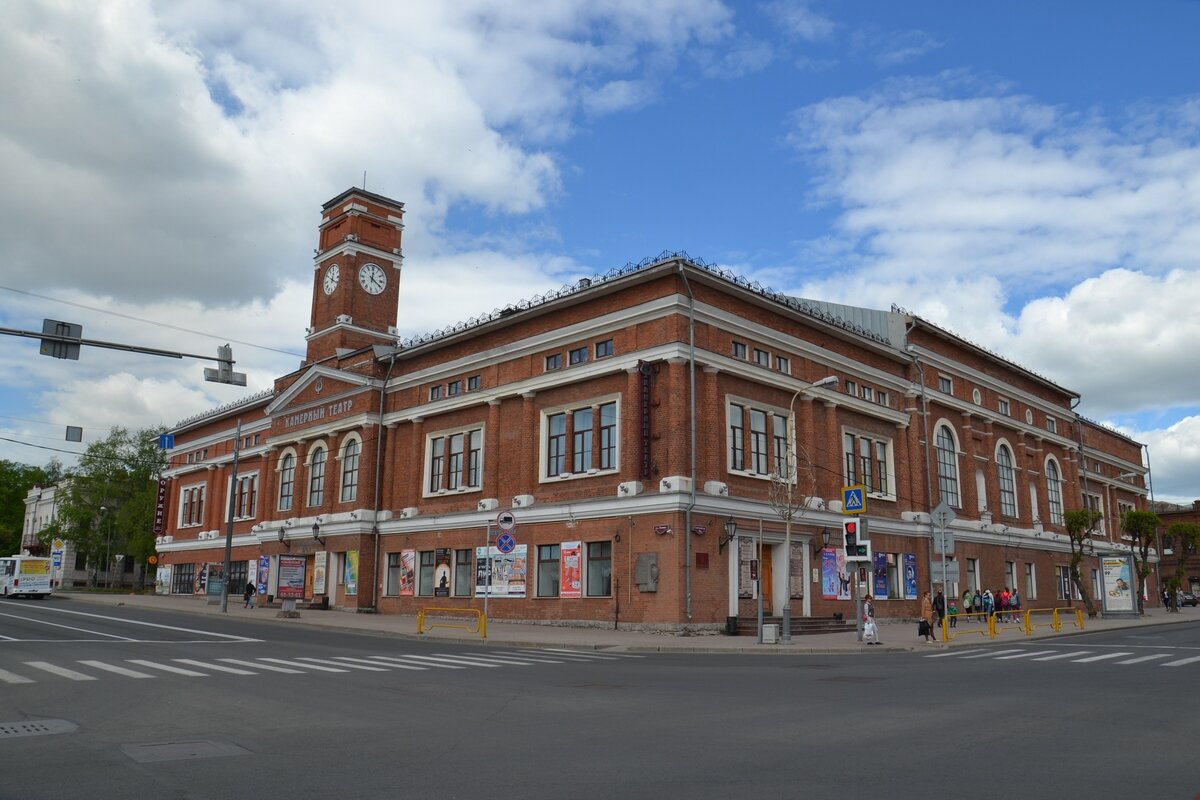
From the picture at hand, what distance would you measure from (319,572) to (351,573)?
313cm

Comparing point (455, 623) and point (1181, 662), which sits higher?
point (1181, 662)

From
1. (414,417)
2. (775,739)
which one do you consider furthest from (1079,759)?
(414,417)

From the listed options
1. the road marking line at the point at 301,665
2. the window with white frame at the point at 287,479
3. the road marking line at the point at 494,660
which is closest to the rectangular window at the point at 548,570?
the road marking line at the point at 494,660

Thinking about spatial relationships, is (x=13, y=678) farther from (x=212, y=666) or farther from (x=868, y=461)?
(x=868, y=461)

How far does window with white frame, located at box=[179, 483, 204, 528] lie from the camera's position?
6288 centimetres

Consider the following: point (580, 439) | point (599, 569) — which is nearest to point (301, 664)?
point (599, 569)

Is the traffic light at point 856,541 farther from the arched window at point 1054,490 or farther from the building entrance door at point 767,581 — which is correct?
the arched window at point 1054,490

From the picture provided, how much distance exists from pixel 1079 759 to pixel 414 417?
119 feet

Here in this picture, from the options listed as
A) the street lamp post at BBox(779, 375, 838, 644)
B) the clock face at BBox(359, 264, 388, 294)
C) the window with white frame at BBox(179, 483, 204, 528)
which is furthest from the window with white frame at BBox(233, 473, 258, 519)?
the street lamp post at BBox(779, 375, 838, 644)

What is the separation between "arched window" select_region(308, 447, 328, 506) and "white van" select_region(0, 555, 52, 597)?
16352mm

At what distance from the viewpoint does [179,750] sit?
9078 mm

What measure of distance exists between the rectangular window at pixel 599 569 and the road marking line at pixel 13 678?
2005cm

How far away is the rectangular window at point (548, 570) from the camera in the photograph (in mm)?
34594

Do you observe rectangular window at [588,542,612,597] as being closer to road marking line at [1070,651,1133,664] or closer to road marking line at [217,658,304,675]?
road marking line at [1070,651,1133,664]
